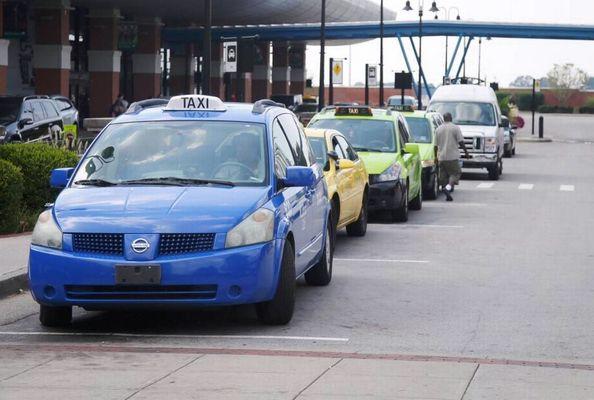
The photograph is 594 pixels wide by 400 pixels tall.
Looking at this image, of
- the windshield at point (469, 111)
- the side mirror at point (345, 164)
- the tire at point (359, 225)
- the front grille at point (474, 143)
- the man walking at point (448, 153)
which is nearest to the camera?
the side mirror at point (345, 164)

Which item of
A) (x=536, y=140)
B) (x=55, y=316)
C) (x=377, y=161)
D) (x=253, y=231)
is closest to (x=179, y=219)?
(x=253, y=231)

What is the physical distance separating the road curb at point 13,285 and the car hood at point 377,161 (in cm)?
904

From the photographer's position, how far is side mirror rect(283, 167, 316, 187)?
11.7m

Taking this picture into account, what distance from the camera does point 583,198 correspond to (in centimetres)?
3003

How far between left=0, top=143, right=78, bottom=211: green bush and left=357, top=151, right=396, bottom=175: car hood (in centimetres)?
505

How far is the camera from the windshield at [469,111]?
124ft

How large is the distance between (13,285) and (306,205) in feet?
10.2

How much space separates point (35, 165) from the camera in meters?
19.1

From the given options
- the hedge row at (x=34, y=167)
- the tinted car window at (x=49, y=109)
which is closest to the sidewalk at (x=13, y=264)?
the hedge row at (x=34, y=167)

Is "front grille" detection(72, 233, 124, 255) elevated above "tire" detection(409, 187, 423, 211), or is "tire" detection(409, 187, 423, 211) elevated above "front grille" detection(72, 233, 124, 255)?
"front grille" detection(72, 233, 124, 255)

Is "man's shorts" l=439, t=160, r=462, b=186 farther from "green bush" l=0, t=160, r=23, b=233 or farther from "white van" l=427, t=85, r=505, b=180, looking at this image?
"green bush" l=0, t=160, r=23, b=233

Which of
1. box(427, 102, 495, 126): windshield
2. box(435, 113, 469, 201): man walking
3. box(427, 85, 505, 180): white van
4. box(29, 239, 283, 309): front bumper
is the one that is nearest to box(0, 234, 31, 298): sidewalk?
box(29, 239, 283, 309): front bumper

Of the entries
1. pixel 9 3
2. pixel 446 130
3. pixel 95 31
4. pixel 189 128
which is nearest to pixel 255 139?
pixel 189 128

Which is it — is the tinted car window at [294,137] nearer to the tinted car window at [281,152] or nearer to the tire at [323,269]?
the tinted car window at [281,152]
